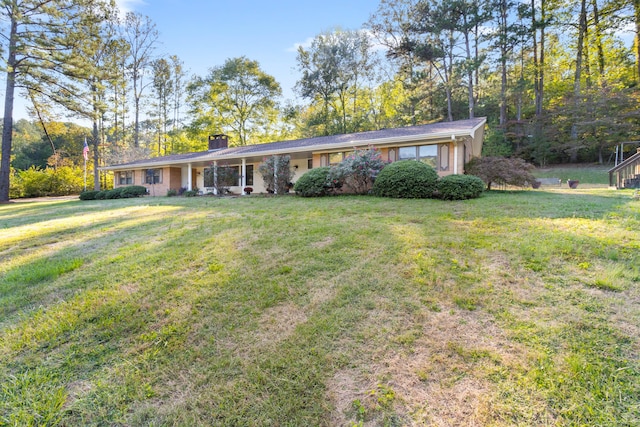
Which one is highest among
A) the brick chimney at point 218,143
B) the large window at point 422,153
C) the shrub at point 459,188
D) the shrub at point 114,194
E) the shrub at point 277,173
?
the brick chimney at point 218,143

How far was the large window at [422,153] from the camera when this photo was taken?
11898 millimetres

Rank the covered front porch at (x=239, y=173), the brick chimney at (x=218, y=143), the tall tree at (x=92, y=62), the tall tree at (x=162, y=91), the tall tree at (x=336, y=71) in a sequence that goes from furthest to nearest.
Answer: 1. the tall tree at (x=162, y=91)
2. the tall tree at (x=336, y=71)
3. the brick chimney at (x=218, y=143)
4. the tall tree at (x=92, y=62)
5. the covered front porch at (x=239, y=173)

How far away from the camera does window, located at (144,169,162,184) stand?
2031 centimetres

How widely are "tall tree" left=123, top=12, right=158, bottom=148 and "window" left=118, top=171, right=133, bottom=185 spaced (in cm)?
704

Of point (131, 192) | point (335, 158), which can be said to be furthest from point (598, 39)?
point (131, 192)

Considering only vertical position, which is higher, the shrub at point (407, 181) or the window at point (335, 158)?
the window at point (335, 158)

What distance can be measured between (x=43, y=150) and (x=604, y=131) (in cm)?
5100

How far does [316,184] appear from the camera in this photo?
10.9m

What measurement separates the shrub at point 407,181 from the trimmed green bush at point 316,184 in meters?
2.00

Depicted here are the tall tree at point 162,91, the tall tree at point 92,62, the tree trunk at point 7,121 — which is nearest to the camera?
the tree trunk at point 7,121

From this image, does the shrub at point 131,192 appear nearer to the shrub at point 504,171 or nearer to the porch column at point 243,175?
the porch column at point 243,175

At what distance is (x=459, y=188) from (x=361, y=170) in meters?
3.42

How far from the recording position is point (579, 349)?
215cm

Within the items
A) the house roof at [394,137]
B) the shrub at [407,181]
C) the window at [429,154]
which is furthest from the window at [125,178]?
the window at [429,154]
